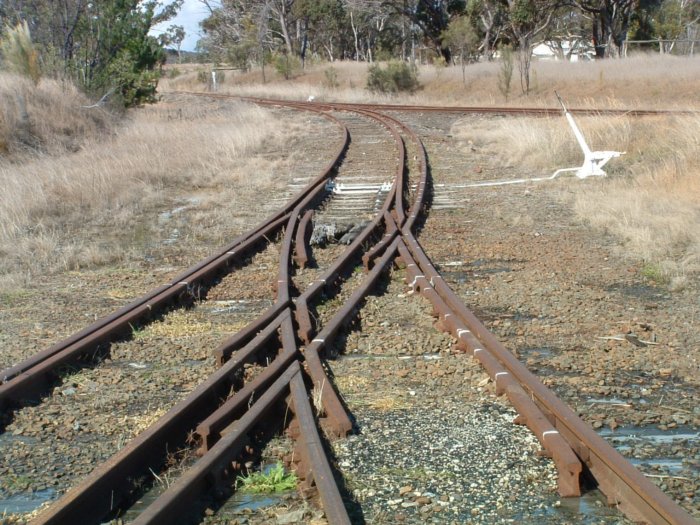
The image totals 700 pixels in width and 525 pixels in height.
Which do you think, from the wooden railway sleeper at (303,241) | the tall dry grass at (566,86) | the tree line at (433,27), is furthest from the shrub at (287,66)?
the wooden railway sleeper at (303,241)

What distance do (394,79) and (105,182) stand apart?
31.6m

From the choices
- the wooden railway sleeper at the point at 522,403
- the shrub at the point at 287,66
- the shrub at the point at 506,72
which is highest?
the shrub at the point at 287,66

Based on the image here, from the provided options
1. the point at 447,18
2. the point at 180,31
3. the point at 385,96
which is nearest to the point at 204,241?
the point at 385,96

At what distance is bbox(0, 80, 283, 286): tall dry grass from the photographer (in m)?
9.41

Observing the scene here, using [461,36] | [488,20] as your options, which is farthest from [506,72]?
[488,20]

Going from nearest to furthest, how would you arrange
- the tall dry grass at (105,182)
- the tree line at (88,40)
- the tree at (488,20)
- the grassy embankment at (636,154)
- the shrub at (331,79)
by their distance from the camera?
the grassy embankment at (636,154)
the tall dry grass at (105,182)
the tree line at (88,40)
the shrub at (331,79)
the tree at (488,20)

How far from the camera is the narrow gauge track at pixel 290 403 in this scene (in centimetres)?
369

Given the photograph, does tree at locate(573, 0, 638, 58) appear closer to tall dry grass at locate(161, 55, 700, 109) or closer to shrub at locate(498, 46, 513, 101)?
tall dry grass at locate(161, 55, 700, 109)

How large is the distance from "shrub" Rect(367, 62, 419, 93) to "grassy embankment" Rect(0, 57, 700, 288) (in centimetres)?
1653

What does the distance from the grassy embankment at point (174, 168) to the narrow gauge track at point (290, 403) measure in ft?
7.65

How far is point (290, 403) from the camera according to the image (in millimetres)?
4797

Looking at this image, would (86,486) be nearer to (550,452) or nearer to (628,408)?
(550,452)

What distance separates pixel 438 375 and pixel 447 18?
54.9 meters

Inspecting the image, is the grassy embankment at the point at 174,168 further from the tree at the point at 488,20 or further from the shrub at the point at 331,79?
the tree at the point at 488,20
